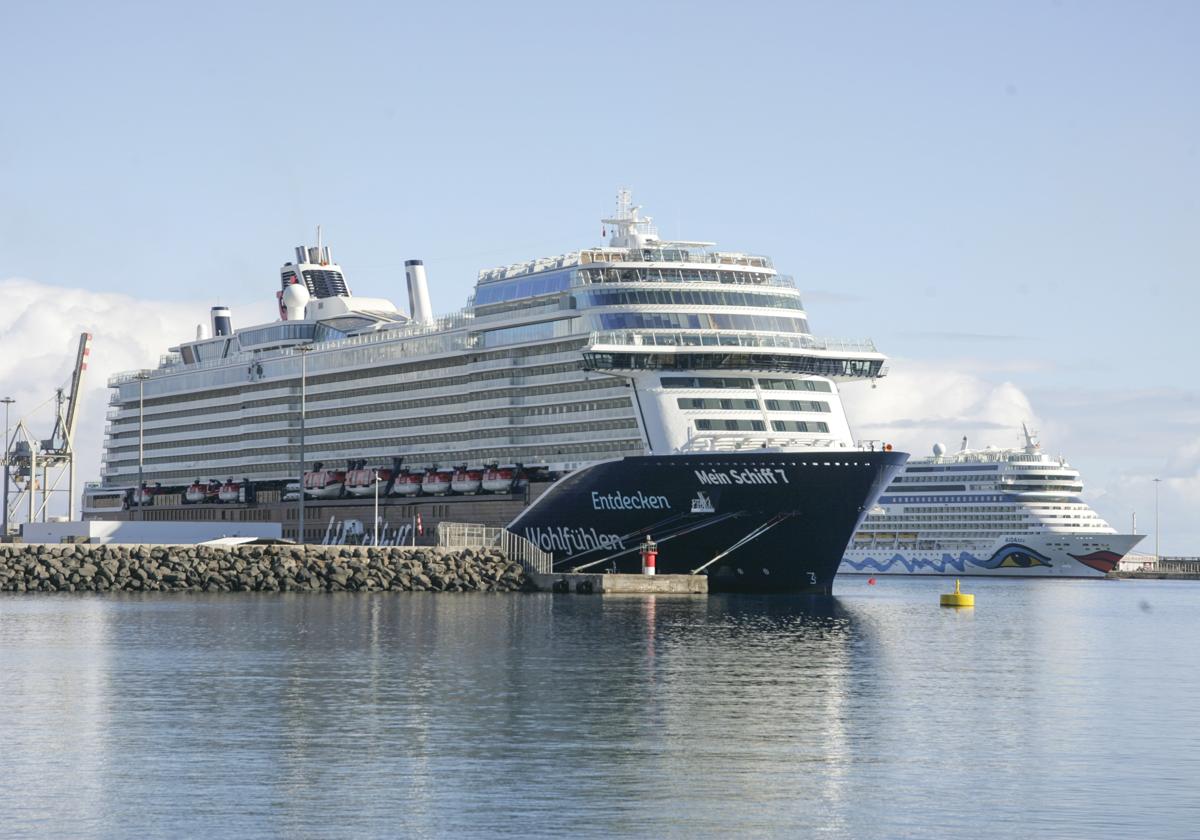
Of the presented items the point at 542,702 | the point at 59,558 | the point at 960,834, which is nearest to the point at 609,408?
the point at 59,558

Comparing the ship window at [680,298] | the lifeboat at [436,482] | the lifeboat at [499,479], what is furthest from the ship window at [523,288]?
the lifeboat at [436,482]

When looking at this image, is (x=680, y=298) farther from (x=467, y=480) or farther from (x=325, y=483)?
(x=325, y=483)

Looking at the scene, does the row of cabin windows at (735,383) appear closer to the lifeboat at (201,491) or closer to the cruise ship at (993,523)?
the lifeboat at (201,491)

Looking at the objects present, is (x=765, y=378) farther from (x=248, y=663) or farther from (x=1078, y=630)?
(x=248, y=663)

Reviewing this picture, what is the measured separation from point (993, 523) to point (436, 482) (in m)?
88.7

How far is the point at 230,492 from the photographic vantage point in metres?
108

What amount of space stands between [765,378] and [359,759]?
49.6 m

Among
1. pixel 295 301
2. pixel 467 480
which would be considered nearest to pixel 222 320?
pixel 295 301

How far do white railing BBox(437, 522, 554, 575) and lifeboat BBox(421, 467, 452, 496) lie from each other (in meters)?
1.67

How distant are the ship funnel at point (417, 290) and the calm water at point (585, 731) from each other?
57.3 m

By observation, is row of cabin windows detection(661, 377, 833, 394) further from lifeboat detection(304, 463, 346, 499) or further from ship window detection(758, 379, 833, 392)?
lifeboat detection(304, 463, 346, 499)

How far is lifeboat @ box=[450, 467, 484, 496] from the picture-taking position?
86.1 m

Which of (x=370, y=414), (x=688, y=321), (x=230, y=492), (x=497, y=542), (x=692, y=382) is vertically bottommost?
(x=497, y=542)

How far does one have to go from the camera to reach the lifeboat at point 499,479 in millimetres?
83688
